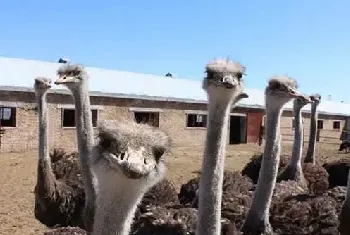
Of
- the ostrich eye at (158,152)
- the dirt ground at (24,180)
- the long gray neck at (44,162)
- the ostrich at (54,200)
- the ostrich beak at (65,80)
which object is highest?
the ostrich beak at (65,80)

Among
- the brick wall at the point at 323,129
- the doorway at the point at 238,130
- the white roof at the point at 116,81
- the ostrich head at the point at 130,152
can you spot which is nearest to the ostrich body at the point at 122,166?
the ostrich head at the point at 130,152

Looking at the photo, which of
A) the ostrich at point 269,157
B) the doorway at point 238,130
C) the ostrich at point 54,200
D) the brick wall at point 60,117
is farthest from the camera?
the doorway at point 238,130

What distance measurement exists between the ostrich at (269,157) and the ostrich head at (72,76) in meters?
1.63

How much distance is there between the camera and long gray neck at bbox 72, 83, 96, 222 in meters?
4.56

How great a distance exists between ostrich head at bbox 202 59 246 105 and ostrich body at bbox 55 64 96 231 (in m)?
1.12

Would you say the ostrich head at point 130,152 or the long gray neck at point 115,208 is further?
the long gray neck at point 115,208

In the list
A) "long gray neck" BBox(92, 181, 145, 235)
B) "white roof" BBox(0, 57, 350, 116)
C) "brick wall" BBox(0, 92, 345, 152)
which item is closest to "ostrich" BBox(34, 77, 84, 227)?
"long gray neck" BBox(92, 181, 145, 235)

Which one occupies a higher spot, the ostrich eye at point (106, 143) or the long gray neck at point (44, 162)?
the ostrich eye at point (106, 143)

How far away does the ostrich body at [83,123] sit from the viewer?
4.55m

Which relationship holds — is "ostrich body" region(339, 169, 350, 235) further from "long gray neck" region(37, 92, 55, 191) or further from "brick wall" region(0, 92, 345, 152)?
"brick wall" region(0, 92, 345, 152)

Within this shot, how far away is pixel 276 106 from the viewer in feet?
16.5

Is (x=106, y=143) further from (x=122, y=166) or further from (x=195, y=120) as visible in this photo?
(x=195, y=120)

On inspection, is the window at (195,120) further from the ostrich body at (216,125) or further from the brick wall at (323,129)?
the ostrich body at (216,125)

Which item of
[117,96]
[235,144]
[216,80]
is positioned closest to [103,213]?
[216,80]
